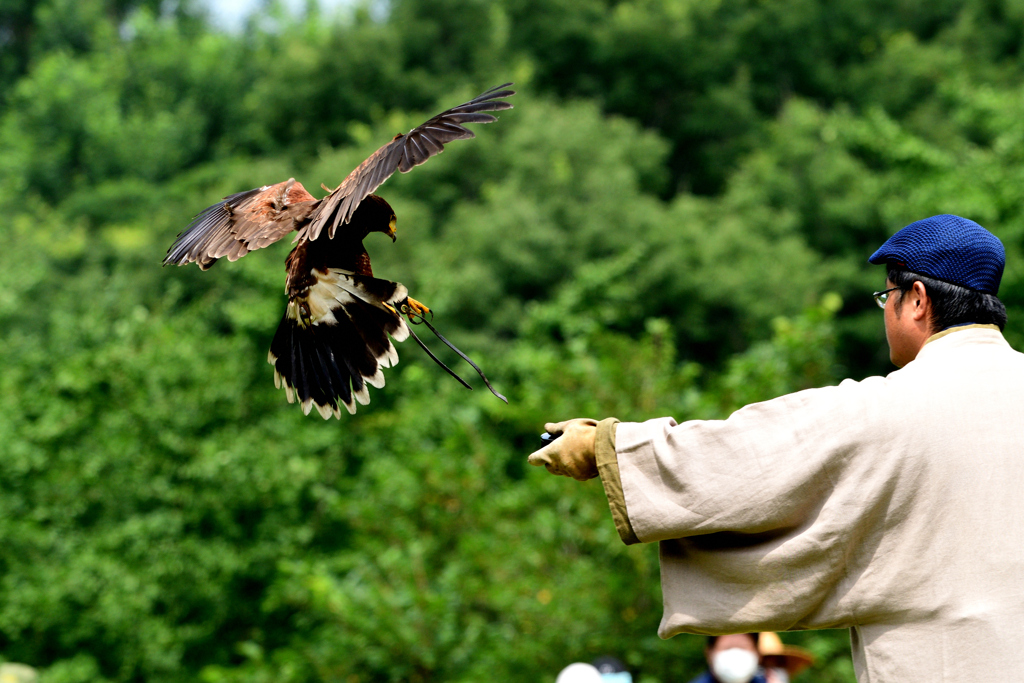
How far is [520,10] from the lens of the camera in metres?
15.2

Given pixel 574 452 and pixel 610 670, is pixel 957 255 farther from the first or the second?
pixel 610 670

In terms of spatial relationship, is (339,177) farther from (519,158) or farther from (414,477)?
(414,477)

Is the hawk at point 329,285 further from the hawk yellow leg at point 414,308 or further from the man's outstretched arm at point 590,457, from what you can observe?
the man's outstretched arm at point 590,457

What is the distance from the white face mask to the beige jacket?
5.78ft

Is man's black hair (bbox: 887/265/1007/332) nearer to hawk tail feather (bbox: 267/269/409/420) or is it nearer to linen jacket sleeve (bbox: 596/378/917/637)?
linen jacket sleeve (bbox: 596/378/917/637)

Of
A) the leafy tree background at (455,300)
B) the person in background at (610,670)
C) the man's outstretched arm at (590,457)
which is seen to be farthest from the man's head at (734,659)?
the man's outstretched arm at (590,457)

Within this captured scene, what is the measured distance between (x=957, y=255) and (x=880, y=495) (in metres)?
0.41

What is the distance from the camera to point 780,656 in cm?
396

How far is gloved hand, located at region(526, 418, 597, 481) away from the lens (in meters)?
1.59

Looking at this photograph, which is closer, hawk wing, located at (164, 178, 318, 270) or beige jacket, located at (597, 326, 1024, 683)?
beige jacket, located at (597, 326, 1024, 683)

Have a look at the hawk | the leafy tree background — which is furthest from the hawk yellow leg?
the leafy tree background

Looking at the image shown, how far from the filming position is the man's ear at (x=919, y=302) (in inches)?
61.7

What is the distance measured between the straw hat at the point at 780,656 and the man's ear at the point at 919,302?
7.78 ft

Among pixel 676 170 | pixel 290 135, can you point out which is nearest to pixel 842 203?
pixel 676 170
